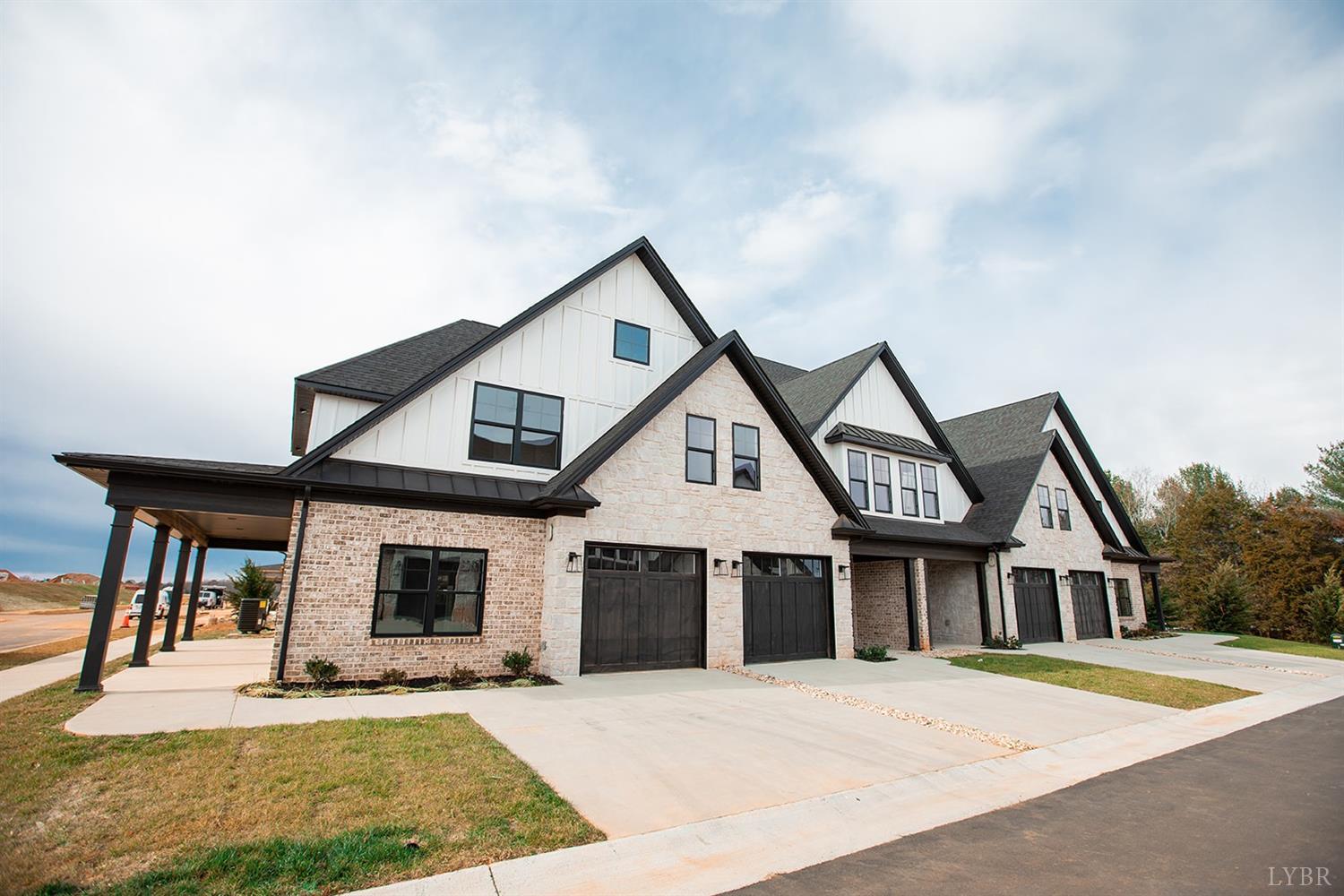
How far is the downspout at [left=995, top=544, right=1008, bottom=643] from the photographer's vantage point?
20812 millimetres

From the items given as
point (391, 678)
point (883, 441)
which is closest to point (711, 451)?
point (883, 441)

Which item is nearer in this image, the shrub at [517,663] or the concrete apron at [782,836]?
the concrete apron at [782,836]

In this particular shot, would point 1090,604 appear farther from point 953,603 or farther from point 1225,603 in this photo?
point 1225,603

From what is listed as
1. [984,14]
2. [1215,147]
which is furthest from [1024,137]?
[1215,147]

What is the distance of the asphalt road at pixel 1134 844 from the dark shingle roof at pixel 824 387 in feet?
42.2

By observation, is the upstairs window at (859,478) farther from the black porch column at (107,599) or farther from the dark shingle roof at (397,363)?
the black porch column at (107,599)

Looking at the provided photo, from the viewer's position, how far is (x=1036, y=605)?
22594 millimetres

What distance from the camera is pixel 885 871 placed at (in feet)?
14.9

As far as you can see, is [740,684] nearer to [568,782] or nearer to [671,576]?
[671,576]

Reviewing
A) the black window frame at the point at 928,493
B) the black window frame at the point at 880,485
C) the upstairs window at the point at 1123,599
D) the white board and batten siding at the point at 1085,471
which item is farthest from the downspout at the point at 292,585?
the upstairs window at the point at 1123,599

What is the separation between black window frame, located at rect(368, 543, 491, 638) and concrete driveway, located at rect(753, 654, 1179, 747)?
6.60 meters

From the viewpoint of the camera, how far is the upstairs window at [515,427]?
13.4m

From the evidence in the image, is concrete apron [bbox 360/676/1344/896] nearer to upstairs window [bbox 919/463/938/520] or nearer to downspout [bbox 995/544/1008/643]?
downspout [bbox 995/544/1008/643]

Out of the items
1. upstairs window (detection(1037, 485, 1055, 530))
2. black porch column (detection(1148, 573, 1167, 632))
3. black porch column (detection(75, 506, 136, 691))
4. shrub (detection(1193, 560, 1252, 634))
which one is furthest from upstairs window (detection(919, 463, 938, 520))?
black porch column (detection(75, 506, 136, 691))
